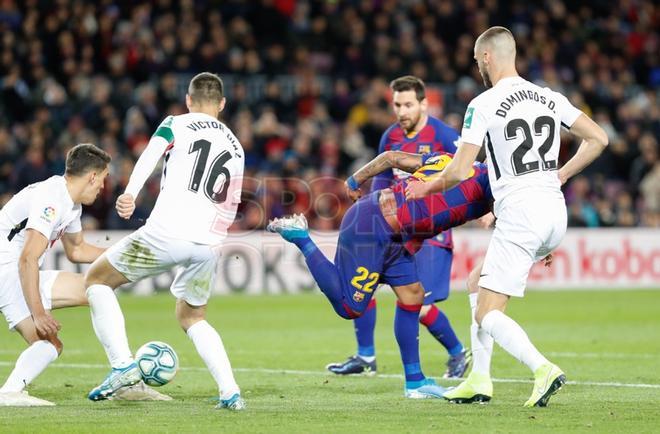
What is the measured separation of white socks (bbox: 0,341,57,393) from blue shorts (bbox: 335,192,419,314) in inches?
92.0

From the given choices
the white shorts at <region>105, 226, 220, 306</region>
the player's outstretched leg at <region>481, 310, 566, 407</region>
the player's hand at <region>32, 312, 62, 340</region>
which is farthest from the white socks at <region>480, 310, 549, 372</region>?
the player's hand at <region>32, 312, 62, 340</region>

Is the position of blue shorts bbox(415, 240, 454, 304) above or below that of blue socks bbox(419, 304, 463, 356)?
above

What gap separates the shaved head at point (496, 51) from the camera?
7891mm

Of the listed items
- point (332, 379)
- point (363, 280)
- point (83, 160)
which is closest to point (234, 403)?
point (363, 280)

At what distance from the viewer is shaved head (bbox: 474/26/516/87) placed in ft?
25.9

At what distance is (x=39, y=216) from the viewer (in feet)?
26.0

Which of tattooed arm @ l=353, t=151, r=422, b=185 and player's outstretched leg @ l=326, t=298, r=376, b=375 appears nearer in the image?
tattooed arm @ l=353, t=151, r=422, b=185

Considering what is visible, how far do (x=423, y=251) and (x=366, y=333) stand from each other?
1.01 m

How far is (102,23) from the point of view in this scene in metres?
21.6

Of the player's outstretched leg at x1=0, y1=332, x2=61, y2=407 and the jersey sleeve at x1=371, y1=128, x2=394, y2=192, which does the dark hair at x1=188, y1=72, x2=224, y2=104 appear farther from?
the jersey sleeve at x1=371, y1=128, x2=394, y2=192

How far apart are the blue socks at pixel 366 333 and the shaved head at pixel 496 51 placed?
10.6ft

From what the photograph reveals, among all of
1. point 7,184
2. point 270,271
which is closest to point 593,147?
point 270,271

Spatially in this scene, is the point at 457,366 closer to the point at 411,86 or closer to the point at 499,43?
the point at 411,86

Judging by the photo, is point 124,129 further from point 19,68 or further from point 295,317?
point 295,317
